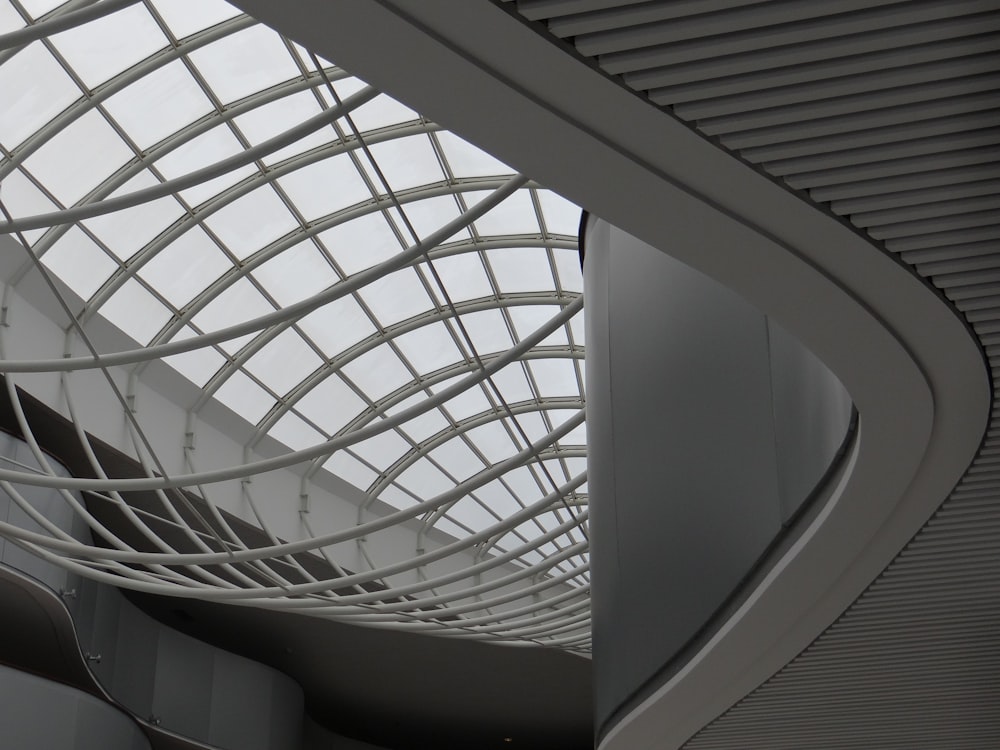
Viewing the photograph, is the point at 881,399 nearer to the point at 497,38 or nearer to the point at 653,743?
the point at 497,38

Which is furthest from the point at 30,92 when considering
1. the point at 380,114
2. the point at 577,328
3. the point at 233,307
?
the point at 577,328

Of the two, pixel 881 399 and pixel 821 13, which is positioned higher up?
pixel 821 13

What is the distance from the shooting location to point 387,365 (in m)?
38.7

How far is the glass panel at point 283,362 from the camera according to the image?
36.0 meters

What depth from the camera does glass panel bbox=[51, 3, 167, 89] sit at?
2558cm

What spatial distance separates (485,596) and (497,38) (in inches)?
1740

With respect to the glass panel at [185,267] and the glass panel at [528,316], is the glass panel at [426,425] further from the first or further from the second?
Answer: the glass panel at [185,267]

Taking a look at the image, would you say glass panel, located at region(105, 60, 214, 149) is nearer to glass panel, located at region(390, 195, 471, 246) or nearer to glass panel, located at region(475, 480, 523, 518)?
glass panel, located at region(390, 195, 471, 246)

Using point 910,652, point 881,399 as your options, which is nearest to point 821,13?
point 881,399

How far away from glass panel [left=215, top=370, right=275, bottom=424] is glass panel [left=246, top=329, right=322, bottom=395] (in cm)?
37

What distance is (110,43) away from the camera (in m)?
26.0

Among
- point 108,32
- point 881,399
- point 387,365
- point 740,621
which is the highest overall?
point 108,32

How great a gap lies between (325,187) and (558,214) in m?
6.79

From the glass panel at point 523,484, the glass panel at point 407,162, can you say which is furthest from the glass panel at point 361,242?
the glass panel at point 523,484
